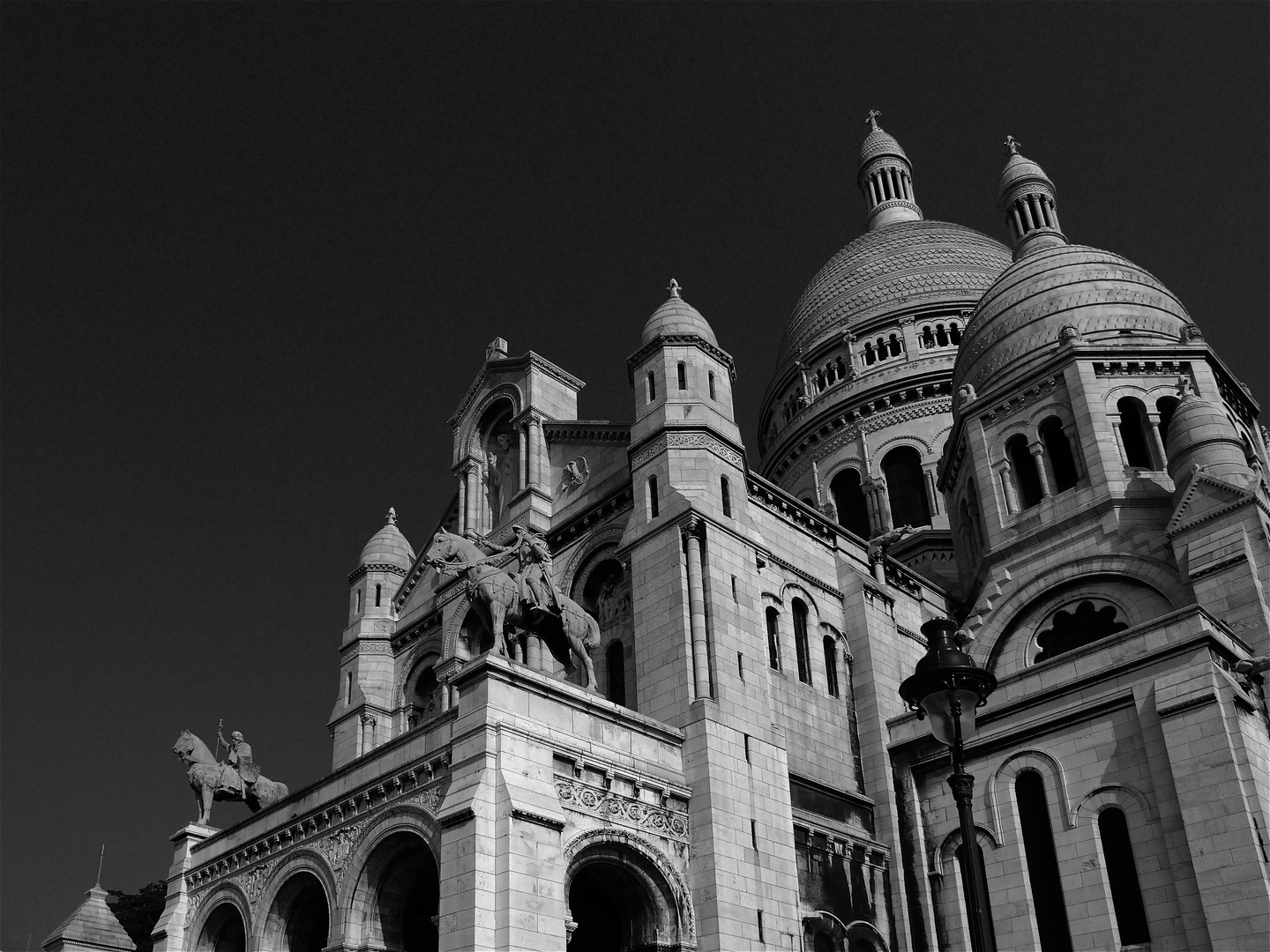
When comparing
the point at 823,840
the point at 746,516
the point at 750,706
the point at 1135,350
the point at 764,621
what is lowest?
the point at 823,840

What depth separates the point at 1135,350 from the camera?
129 ft

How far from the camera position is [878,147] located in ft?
264

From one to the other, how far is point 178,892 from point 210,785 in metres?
3.07

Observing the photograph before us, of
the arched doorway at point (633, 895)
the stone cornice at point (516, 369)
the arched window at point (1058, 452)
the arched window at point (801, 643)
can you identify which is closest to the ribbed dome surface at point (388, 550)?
the stone cornice at point (516, 369)

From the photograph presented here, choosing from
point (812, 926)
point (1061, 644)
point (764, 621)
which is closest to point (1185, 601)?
point (1061, 644)

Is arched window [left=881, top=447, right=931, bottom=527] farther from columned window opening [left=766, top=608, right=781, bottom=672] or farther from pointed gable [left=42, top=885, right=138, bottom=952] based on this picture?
pointed gable [left=42, top=885, right=138, bottom=952]

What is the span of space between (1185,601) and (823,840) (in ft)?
39.7

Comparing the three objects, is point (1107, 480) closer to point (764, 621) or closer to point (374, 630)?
point (764, 621)

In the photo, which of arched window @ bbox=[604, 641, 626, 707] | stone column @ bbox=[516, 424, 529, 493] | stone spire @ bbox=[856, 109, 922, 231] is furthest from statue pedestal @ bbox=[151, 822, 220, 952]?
stone spire @ bbox=[856, 109, 922, 231]

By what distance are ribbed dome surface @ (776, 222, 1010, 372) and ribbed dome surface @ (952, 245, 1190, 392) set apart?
55.0 ft

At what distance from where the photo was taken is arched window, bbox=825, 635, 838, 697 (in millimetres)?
34844

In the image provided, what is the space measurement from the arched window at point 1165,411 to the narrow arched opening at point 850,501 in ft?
64.3

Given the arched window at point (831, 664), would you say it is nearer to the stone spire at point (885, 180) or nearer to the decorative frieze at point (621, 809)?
the decorative frieze at point (621, 809)

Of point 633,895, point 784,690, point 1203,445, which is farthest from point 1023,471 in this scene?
point 633,895
